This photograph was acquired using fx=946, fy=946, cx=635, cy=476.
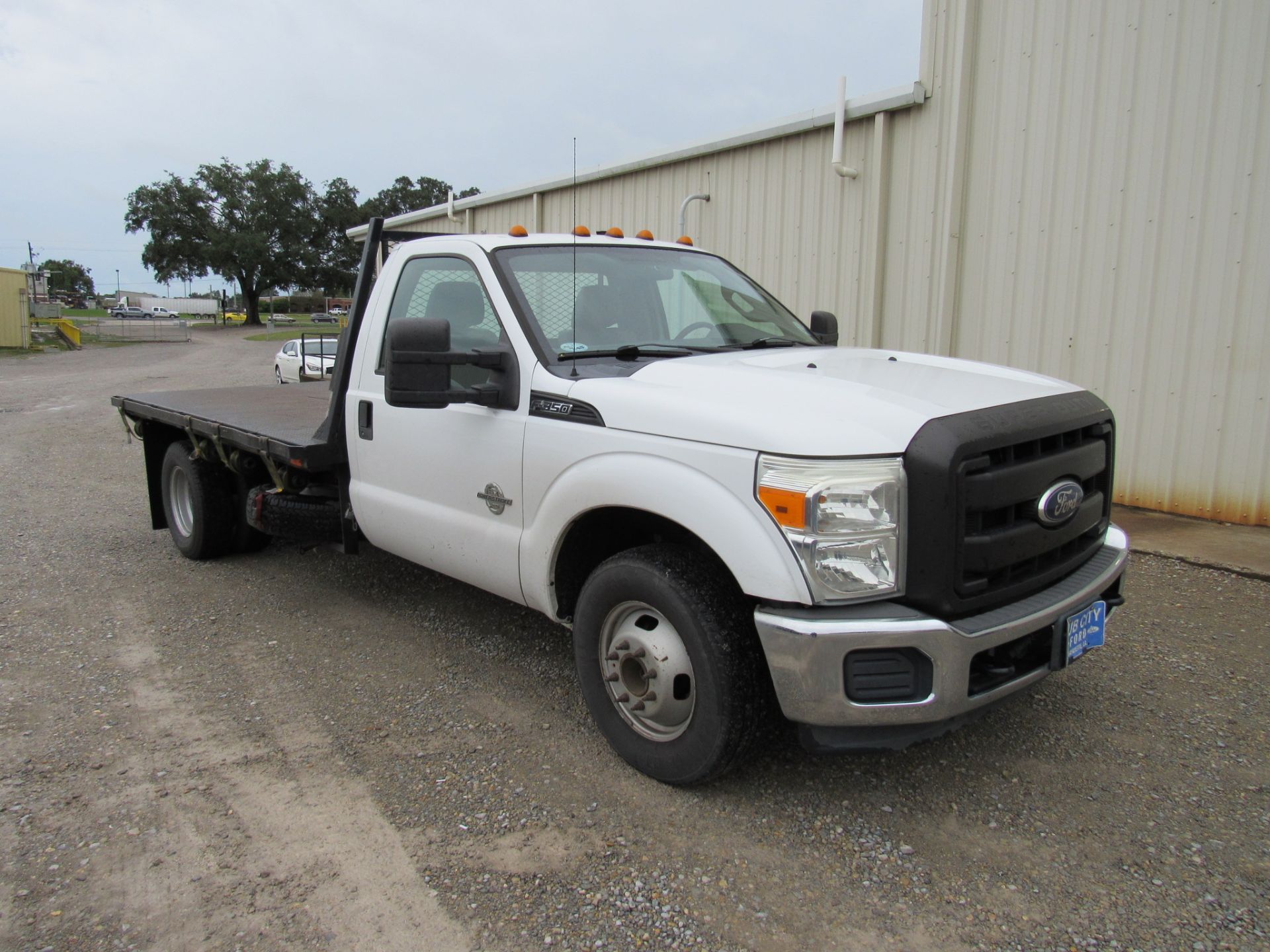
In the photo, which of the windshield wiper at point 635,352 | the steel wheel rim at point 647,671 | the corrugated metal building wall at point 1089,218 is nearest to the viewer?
the steel wheel rim at point 647,671

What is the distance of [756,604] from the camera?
9.73 feet

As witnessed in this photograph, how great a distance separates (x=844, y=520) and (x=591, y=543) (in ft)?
4.05

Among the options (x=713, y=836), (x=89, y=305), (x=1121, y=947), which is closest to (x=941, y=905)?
(x=1121, y=947)

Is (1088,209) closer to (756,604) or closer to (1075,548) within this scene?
(1075,548)

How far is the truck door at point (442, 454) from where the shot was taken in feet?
12.4

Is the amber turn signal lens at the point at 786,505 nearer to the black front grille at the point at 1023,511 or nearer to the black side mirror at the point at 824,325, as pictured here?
the black front grille at the point at 1023,511

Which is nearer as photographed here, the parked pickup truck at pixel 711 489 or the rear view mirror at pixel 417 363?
the parked pickup truck at pixel 711 489

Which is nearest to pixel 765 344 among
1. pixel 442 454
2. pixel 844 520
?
pixel 442 454

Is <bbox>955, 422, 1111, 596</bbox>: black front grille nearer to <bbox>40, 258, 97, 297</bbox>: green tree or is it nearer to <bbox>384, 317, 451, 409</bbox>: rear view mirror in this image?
<bbox>384, 317, 451, 409</bbox>: rear view mirror

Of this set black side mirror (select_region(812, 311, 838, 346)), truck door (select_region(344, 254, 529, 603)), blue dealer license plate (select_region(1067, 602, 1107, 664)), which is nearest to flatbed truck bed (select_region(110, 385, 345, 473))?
truck door (select_region(344, 254, 529, 603))

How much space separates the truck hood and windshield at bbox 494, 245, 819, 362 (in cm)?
29

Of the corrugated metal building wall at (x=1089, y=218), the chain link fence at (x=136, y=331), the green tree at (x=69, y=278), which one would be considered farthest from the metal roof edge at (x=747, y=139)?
the green tree at (x=69, y=278)

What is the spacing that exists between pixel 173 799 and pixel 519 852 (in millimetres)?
1278

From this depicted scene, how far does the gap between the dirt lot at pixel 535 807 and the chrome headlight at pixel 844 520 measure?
895 mm
